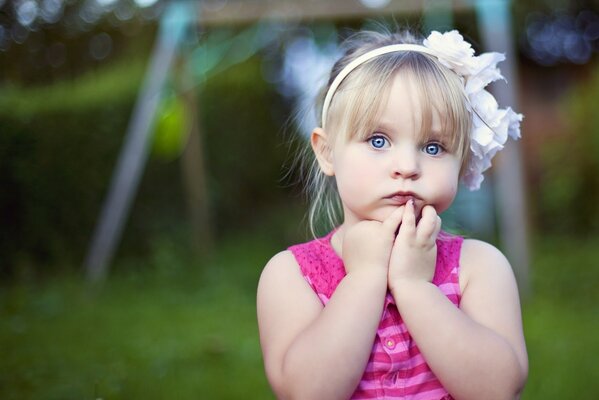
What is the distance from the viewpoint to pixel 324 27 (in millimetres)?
9469

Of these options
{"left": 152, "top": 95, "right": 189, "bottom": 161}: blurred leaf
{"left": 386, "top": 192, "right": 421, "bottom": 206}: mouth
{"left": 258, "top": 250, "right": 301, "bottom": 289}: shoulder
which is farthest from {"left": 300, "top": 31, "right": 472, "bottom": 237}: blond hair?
{"left": 152, "top": 95, "right": 189, "bottom": 161}: blurred leaf

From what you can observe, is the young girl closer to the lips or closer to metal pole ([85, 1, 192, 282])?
the lips

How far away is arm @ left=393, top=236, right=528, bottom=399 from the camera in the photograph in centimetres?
160

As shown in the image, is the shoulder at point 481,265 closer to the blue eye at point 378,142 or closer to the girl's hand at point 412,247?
the girl's hand at point 412,247

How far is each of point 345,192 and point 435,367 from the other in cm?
45

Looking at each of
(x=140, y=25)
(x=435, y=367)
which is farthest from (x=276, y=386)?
(x=140, y=25)

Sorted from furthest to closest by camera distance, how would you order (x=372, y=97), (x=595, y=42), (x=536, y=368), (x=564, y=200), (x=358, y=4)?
(x=595, y=42) → (x=564, y=200) → (x=358, y=4) → (x=536, y=368) → (x=372, y=97)

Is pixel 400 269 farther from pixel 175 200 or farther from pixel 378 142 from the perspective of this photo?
pixel 175 200

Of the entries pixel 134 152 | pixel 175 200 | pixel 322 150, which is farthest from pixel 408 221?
pixel 175 200

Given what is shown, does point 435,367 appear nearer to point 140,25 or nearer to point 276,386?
point 276,386

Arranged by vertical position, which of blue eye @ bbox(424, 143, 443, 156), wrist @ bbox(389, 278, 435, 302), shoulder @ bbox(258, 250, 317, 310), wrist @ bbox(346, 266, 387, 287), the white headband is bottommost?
wrist @ bbox(389, 278, 435, 302)

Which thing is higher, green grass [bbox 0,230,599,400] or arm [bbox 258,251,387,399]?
green grass [bbox 0,230,599,400]

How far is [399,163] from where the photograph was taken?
1.68 m

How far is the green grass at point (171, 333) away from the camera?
12.0ft
